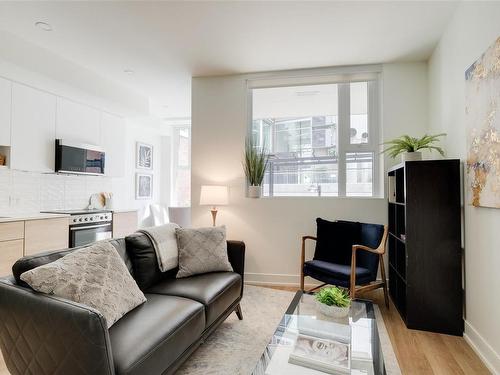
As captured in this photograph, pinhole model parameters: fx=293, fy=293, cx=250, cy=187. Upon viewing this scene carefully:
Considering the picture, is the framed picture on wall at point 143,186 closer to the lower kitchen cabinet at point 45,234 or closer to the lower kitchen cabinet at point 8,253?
the lower kitchen cabinet at point 45,234

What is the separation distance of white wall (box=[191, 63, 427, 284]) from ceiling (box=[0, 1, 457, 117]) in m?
0.26

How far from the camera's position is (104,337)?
1195 millimetres

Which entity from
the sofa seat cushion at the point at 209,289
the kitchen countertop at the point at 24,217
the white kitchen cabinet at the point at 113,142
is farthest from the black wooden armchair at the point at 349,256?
the white kitchen cabinet at the point at 113,142

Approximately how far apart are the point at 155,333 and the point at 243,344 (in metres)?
0.95

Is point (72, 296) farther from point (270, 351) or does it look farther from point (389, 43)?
point (389, 43)

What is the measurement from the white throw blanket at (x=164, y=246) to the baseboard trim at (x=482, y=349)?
2307 mm

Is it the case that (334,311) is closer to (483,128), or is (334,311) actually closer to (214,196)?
(483,128)

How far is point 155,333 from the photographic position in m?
1.46

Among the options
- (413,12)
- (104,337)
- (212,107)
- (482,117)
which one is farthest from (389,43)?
(104,337)

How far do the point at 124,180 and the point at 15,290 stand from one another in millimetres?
4137

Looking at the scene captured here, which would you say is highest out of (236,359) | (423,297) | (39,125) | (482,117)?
(39,125)

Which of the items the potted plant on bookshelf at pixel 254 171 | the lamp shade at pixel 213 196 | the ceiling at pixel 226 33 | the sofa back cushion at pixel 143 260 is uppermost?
the ceiling at pixel 226 33

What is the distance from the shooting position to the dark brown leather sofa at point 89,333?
3.95ft

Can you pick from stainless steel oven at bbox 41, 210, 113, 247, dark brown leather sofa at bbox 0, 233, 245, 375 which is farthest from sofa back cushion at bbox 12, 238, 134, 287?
stainless steel oven at bbox 41, 210, 113, 247
